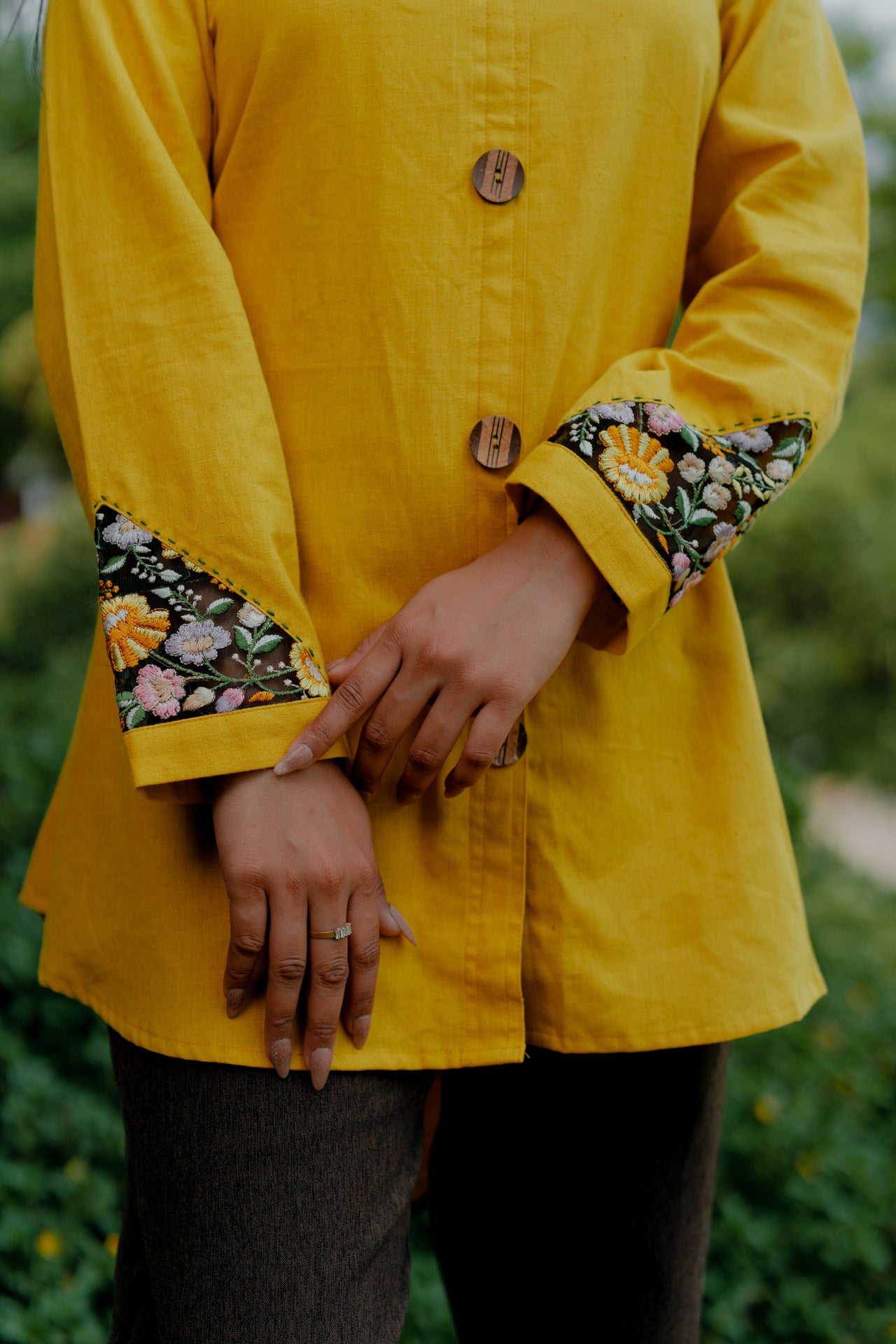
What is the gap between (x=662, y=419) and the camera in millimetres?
904

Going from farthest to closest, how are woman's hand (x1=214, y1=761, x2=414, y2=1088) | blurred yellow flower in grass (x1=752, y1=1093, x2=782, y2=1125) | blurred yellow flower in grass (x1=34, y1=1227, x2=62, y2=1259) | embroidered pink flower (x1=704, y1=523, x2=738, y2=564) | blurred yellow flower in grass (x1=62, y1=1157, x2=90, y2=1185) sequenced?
1. blurred yellow flower in grass (x1=752, y1=1093, x2=782, y2=1125)
2. blurred yellow flower in grass (x1=62, y1=1157, x2=90, y2=1185)
3. blurred yellow flower in grass (x1=34, y1=1227, x2=62, y2=1259)
4. embroidered pink flower (x1=704, y1=523, x2=738, y2=564)
5. woman's hand (x1=214, y1=761, x2=414, y2=1088)

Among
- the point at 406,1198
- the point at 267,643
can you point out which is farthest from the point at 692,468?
the point at 406,1198

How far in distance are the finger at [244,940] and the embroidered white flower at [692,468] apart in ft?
1.53

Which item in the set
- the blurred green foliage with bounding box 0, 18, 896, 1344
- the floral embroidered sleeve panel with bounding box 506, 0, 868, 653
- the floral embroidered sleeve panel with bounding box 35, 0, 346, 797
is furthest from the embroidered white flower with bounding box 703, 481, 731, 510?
the blurred green foliage with bounding box 0, 18, 896, 1344

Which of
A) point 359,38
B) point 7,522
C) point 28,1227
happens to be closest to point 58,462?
point 7,522

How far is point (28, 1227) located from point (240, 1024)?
1.29m

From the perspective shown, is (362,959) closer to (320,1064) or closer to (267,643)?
(320,1064)

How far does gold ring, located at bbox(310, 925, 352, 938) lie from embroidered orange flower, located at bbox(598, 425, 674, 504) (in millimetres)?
395

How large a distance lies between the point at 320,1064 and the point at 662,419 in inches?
22.8

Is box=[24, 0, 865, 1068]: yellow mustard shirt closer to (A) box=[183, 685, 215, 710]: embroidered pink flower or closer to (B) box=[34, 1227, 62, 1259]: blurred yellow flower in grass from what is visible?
(A) box=[183, 685, 215, 710]: embroidered pink flower

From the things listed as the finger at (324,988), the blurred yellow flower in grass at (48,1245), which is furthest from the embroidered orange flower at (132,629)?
the blurred yellow flower in grass at (48,1245)

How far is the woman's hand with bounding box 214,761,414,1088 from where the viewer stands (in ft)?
2.66

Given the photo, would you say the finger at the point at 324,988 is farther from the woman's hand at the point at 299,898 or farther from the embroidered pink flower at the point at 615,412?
the embroidered pink flower at the point at 615,412

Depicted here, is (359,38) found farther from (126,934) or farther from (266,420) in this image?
(126,934)
